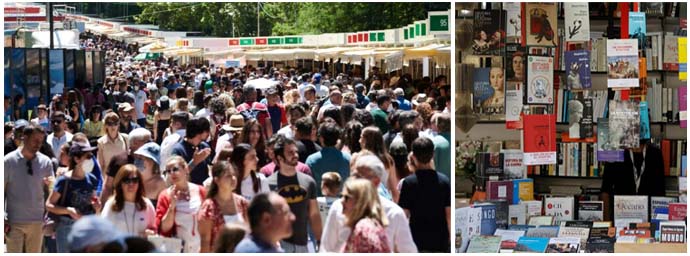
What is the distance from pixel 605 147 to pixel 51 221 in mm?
4030

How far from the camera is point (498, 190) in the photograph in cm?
909

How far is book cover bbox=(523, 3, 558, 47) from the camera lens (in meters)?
8.95

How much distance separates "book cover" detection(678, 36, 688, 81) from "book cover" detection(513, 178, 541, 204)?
1347 mm

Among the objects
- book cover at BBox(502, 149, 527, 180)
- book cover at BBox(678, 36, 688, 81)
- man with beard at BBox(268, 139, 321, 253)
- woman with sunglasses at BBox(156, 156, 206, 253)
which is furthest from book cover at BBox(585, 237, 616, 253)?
woman with sunglasses at BBox(156, 156, 206, 253)

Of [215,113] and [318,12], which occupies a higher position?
[318,12]

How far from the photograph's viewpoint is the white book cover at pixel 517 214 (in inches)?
357

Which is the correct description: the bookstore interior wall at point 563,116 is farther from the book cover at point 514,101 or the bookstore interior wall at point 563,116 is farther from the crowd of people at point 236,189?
the crowd of people at point 236,189

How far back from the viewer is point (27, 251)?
312 inches

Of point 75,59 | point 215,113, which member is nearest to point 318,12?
point 215,113

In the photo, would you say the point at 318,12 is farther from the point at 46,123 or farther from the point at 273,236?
the point at 273,236

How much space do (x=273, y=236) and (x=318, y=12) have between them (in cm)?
807

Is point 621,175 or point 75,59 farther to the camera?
point 75,59

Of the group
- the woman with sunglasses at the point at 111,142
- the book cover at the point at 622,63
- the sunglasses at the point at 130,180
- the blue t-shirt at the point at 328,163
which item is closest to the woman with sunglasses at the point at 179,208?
the sunglasses at the point at 130,180

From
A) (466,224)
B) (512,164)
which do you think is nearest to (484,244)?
(466,224)
